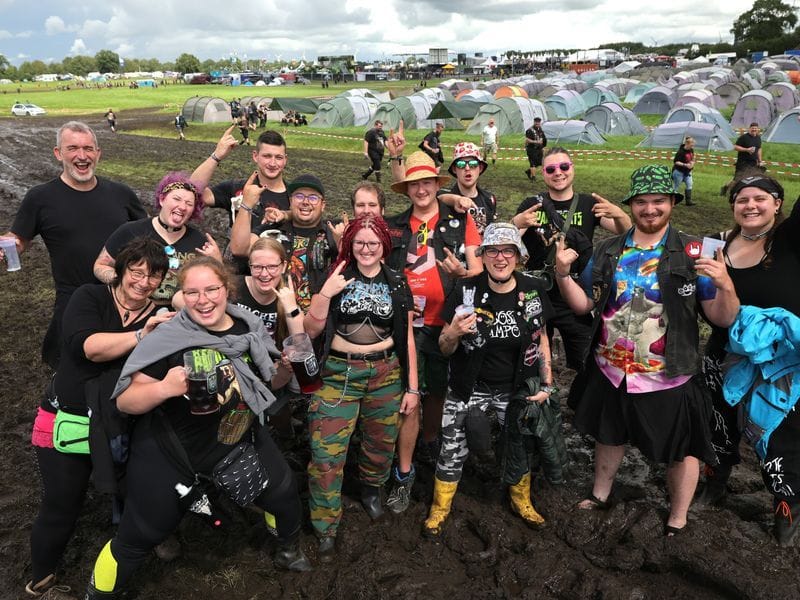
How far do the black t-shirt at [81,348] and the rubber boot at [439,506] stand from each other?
7.86ft

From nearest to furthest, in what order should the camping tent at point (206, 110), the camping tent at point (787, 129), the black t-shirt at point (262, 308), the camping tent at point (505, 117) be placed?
1. the black t-shirt at point (262, 308)
2. the camping tent at point (787, 129)
3. the camping tent at point (505, 117)
4. the camping tent at point (206, 110)

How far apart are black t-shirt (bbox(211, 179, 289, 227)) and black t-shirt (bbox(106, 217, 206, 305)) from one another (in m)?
0.71

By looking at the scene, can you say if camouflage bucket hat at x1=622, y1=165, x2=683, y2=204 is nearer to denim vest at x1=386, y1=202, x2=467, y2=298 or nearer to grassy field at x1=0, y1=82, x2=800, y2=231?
denim vest at x1=386, y1=202, x2=467, y2=298

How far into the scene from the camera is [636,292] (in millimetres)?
3557

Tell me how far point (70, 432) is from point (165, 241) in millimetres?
1384

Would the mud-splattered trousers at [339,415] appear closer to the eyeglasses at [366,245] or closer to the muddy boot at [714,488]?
the eyeglasses at [366,245]

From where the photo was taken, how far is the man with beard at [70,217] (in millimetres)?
4098

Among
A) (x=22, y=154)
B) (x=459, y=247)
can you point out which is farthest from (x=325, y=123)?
(x=459, y=247)

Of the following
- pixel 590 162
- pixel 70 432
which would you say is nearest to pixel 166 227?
pixel 70 432

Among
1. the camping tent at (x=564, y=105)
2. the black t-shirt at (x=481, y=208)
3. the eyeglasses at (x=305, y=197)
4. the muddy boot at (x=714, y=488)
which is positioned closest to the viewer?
the muddy boot at (x=714, y=488)

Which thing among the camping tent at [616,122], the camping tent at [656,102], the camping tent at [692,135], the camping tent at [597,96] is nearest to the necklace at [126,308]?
the camping tent at [692,135]

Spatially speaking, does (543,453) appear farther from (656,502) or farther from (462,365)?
(656,502)

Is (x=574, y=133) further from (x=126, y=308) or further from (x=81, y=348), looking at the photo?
(x=81, y=348)

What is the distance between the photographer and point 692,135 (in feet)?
70.1
